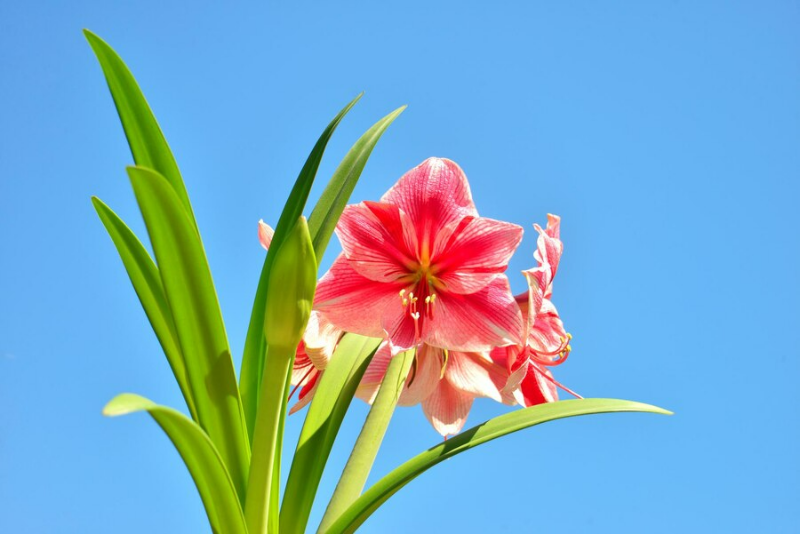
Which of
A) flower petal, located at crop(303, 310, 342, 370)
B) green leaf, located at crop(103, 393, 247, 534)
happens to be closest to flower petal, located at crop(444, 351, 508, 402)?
flower petal, located at crop(303, 310, 342, 370)

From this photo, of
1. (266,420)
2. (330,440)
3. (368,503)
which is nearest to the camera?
(266,420)

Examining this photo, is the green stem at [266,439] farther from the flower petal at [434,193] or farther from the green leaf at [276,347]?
the flower petal at [434,193]

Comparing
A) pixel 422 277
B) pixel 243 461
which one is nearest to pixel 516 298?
pixel 422 277

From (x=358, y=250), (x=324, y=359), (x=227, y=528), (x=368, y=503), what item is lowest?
(x=227, y=528)

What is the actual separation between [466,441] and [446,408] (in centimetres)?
16

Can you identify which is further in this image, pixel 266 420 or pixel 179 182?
pixel 179 182

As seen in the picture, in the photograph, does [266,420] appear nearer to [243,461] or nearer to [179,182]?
[243,461]

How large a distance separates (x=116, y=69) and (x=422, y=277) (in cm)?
58

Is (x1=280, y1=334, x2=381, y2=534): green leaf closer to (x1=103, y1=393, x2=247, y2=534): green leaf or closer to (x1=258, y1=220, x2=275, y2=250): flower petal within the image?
(x1=103, y1=393, x2=247, y2=534): green leaf

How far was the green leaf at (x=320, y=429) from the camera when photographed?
1166 millimetres

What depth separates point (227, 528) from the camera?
1036 millimetres

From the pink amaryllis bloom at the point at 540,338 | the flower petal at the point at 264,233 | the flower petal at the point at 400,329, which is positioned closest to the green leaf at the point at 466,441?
the pink amaryllis bloom at the point at 540,338

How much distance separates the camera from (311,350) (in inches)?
50.4

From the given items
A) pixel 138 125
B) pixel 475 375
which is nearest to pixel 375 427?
pixel 475 375
